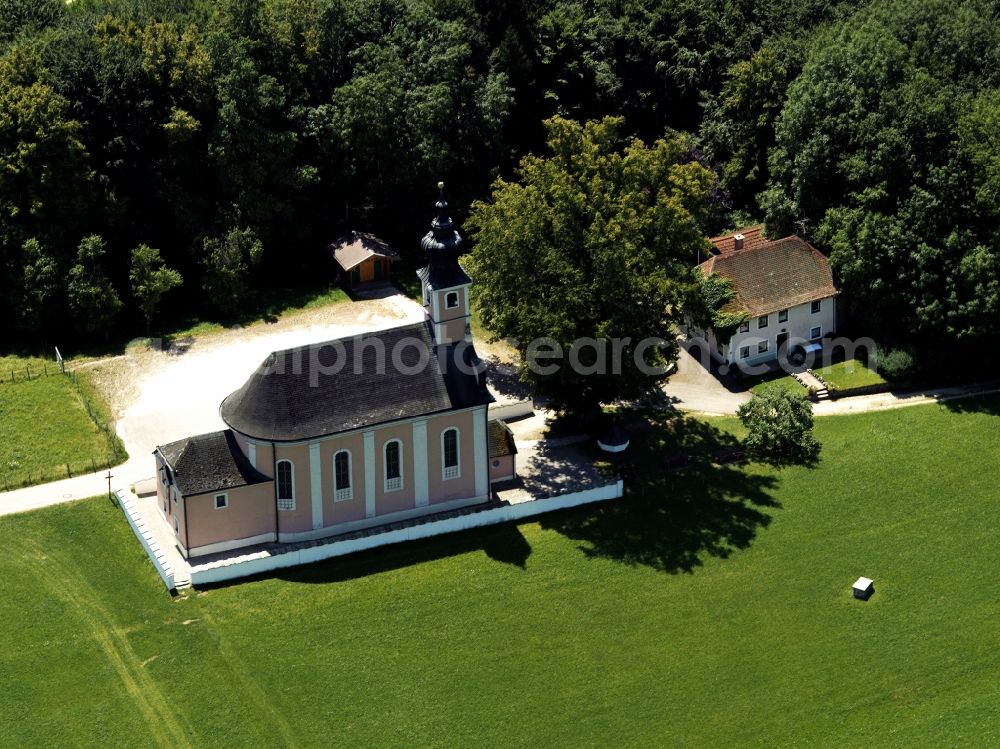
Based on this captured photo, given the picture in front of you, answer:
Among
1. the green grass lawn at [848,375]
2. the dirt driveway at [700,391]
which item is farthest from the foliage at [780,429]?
the green grass lawn at [848,375]

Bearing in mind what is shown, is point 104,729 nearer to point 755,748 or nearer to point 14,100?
point 755,748

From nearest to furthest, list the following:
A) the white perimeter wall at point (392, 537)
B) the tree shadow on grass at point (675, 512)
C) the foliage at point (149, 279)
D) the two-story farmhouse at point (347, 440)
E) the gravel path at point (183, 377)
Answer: the white perimeter wall at point (392, 537), the two-story farmhouse at point (347, 440), the tree shadow on grass at point (675, 512), the gravel path at point (183, 377), the foliage at point (149, 279)

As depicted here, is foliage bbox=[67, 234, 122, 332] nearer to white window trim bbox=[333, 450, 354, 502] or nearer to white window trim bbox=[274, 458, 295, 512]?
white window trim bbox=[274, 458, 295, 512]

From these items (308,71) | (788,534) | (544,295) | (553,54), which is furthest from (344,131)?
(788,534)

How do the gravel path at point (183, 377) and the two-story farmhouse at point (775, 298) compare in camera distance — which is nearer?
the gravel path at point (183, 377)

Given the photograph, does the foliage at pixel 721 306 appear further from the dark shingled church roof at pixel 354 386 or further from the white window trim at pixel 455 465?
the white window trim at pixel 455 465

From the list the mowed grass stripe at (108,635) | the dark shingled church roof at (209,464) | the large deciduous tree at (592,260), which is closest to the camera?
the mowed grass stripe at (108,635)

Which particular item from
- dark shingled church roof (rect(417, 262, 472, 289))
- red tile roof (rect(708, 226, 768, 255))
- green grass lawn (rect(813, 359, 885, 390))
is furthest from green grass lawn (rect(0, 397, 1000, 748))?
red tile roof (rect(708, 226, 768, 255))

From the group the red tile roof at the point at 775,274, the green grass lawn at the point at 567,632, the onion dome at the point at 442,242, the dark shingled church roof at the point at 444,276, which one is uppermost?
the onion dome at the point at 442,242
